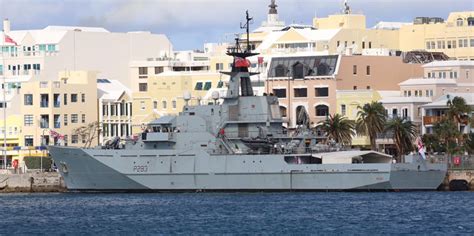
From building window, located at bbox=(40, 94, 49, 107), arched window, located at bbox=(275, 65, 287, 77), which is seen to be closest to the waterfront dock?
building window, located at bbox=(40, 94, 49, 107)

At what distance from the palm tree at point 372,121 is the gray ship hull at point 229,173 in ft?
36.1

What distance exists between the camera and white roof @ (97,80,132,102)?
122438 millimetres

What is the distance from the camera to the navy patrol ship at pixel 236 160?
88.8 meters

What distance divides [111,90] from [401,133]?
3286 centimetres

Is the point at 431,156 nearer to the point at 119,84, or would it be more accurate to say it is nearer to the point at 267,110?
the point at 267,110

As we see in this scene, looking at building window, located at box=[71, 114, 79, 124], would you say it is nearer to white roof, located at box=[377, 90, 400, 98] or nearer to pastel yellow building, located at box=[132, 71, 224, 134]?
Answer: pastel yellow building, located at box=[132, 71, 224, 134]

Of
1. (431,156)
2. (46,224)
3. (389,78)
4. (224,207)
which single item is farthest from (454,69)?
(46,224)

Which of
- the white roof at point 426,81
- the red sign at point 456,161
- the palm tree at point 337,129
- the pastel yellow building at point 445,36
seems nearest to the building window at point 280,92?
the white roof at point 426,81

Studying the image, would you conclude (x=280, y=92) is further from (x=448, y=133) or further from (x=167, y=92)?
(x=448, y=133)

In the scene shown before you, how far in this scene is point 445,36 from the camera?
12562 cm

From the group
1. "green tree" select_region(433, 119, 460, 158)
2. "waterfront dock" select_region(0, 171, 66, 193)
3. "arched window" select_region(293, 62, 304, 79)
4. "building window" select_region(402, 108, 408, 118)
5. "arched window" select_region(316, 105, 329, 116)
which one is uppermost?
"arched window" select_region(293, 62, 304, 79)

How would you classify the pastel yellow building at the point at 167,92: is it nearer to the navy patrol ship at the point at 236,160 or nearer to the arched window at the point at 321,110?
the arched window at the point at 321,110

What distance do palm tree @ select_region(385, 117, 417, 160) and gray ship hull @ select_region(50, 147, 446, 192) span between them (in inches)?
385

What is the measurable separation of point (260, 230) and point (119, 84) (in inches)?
2383
